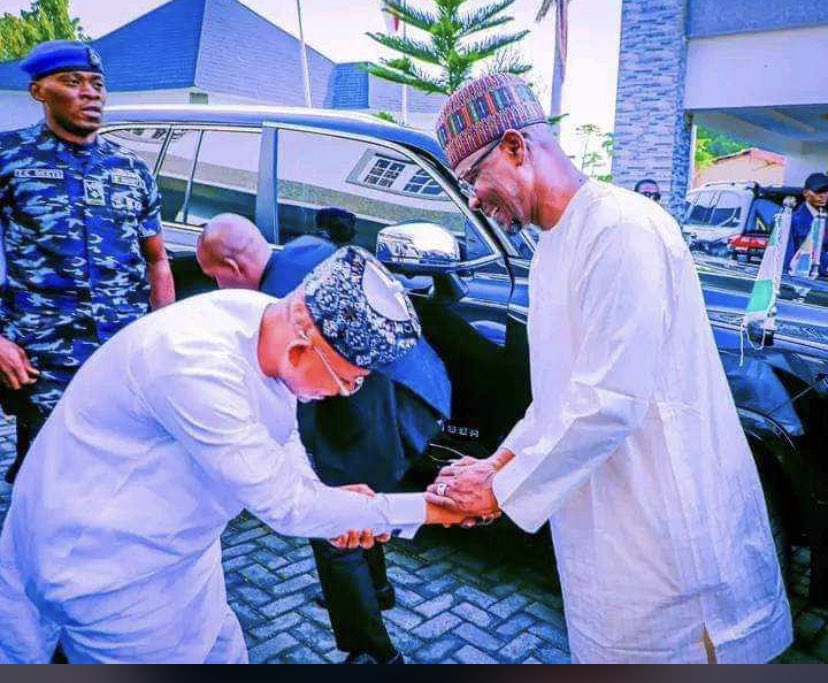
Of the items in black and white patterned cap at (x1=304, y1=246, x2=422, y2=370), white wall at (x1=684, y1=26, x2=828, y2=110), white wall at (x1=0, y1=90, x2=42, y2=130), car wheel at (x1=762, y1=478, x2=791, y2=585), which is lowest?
car wheel at (x1=762, y1=478, x2=791, y2=585)

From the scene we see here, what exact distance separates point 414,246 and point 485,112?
916 mm

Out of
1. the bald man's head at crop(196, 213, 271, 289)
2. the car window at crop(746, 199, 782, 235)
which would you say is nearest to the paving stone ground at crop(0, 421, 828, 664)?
the bald man's head at crop(196, 213, 271, 289)

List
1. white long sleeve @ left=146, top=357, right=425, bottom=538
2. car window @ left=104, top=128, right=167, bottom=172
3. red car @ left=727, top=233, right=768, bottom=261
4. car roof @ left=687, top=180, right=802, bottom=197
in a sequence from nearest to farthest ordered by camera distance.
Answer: white long sleeve @ left=146, top=357, right=425, bottom=538, car window @ left=104, top=128, right=167, bottom=172, red car @ left=727, top=233, right=768, bottom=261, car roof @ left=687, top=180, right=802, bottom=197

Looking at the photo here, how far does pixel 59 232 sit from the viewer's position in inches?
88.7

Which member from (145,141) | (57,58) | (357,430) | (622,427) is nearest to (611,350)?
(622,427)

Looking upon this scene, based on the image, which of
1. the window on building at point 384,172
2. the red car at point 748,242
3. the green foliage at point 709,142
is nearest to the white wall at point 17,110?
the window on building at point 384,172

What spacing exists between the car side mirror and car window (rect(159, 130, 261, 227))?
85cm

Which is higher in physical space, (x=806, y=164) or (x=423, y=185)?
(x=806, y=164)

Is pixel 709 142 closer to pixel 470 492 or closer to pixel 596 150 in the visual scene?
pixel 596 150

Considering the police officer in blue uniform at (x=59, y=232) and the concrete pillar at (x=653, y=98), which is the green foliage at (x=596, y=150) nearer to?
the concrete pillar at (x=653, y=98)

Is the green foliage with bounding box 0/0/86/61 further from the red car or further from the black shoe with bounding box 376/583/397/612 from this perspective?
the red car

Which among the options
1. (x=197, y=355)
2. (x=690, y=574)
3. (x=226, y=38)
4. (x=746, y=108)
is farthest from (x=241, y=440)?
(x=746, y=108)

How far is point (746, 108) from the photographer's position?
9.63 feet

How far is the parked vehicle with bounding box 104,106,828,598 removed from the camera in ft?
7.28
